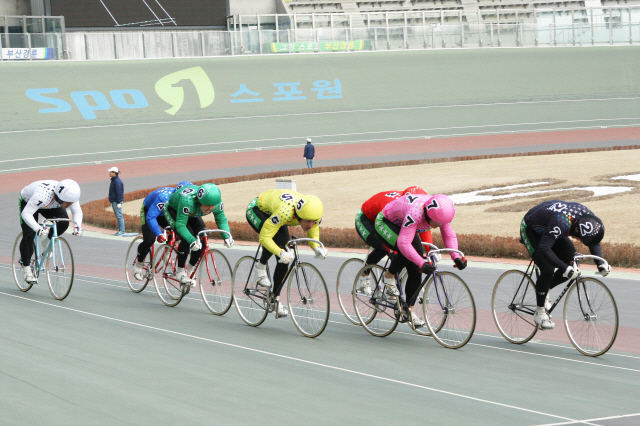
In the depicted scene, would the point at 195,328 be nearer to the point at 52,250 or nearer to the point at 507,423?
the point at 52,250

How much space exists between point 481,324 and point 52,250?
5179 millimetres

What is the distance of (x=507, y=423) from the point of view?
4.58m

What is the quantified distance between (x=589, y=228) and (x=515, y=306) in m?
1.15

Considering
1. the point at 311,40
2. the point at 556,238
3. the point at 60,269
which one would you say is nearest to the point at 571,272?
the point at 556,238

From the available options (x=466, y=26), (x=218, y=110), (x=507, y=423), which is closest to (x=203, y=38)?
(x=218, y=110)

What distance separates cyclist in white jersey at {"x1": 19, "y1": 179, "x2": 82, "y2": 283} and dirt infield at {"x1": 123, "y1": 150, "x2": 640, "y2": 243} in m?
7.72

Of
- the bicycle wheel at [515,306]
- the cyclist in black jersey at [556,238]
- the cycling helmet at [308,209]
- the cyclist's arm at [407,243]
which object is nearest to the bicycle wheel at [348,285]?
the cycling helmet at [308,209]

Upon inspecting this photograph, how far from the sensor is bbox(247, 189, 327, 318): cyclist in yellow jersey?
689 centimetres

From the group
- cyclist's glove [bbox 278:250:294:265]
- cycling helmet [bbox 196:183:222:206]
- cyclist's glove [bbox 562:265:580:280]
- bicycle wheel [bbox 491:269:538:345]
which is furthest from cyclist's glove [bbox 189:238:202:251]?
cyclist's glove [bbox 562:265:580:280]

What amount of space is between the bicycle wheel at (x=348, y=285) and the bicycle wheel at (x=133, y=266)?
2.75 meters

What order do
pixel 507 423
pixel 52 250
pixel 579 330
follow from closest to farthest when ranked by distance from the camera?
pixel 507 423
pixel 579 330
pixel 52 250

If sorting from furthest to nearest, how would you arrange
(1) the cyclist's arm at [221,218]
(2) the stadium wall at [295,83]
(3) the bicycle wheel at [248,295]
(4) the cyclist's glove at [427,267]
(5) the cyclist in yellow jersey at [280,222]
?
(2) the stadium wall at [295,83] < (1) the cyclist's arm at [221,218] < (3) the bicycle wheel at [248,295] < (5) the cyclist in yellow jersey at [280,222] < (4) the cyclist's glove at [427,267]

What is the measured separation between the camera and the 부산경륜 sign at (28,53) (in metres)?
32.9

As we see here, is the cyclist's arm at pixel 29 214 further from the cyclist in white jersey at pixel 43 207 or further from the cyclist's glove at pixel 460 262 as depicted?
the cyclist's glove at pixel 460 262
